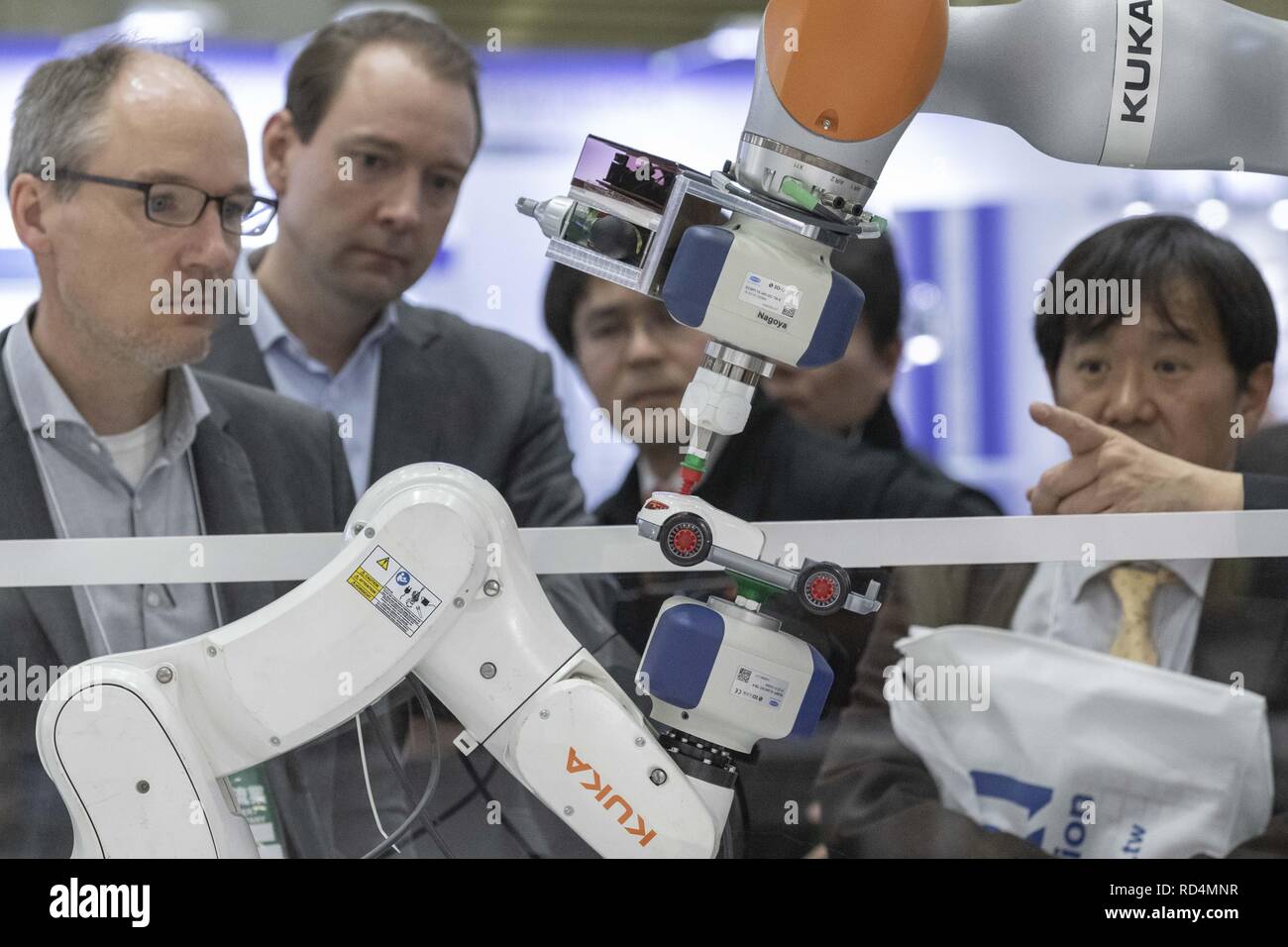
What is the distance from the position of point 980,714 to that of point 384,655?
3.31 ft

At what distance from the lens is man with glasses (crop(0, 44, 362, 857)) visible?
1.83 m

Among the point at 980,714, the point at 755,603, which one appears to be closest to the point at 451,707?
the point at 755,603

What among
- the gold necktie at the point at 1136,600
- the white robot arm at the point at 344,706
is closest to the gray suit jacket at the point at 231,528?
the white robot arm at the point at 344,706

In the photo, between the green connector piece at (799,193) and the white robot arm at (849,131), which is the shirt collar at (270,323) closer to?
the white robot arm at (849,131)

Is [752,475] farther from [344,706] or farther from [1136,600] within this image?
[344,706]

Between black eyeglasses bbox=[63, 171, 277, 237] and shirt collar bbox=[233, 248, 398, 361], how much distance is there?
6 cm

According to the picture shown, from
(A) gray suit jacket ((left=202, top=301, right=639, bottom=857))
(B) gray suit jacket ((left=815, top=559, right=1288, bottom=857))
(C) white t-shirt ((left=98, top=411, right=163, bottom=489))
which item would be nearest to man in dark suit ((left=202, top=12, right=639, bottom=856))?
(A) gray suit jacket ((left=202, top=301, right=639, bottom=857))

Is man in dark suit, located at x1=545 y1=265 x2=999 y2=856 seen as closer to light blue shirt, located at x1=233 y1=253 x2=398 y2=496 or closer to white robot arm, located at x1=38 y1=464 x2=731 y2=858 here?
light blue shirt, located at x1=233 y1=253 x2=398 y2=496

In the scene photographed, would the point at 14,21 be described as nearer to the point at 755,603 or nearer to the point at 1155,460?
the point at 755,603

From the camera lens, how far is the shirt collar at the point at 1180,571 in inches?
76.0

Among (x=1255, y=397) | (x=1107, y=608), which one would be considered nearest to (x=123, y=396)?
(x=1107, y=608)

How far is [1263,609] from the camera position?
197cm

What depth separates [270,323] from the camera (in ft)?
6.54

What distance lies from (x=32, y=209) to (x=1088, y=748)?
1.85m
